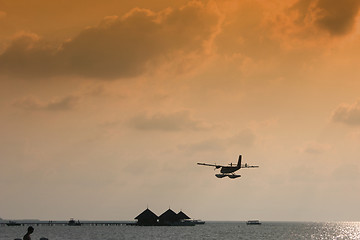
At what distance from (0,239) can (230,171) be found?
74459mm

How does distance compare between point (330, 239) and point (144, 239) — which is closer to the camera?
point (144, 239)

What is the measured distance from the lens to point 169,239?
129 metres

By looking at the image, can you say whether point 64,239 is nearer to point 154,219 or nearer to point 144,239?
point 144,239

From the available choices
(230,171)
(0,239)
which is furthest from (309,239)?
(230,171)

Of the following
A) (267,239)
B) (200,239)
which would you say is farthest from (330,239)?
(200,239)

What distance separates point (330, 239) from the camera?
160m

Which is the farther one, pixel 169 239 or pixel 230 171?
pixel 169 239

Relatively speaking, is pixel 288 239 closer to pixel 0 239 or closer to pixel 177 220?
pixel 177 220

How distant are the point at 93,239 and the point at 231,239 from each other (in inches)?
1297

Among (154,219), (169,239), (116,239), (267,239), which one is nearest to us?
(169,239)

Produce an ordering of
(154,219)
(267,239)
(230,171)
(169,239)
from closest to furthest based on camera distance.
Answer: (230,171) → (169,239) → (267,239) → (154,219)

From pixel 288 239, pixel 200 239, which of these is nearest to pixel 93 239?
pixel 200 239

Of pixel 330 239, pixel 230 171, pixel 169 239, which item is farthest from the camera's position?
pixel 330 239

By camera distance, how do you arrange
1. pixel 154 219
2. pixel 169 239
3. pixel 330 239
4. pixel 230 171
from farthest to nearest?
pixel 154 219
pixel 330 239
pixel 169 239
pixel 230 171
